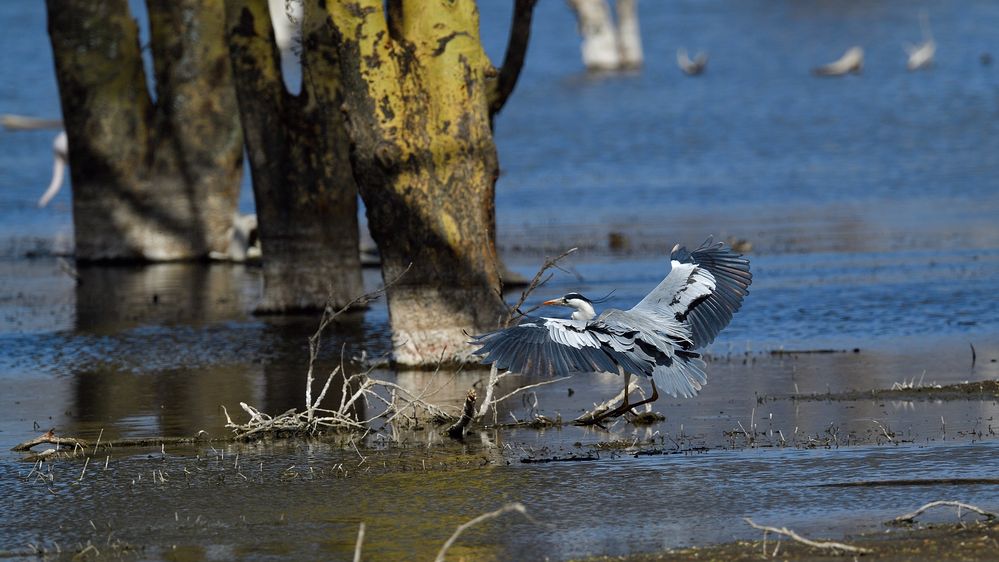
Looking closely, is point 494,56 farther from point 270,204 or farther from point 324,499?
point 324,499

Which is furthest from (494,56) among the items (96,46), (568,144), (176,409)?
(176,409)

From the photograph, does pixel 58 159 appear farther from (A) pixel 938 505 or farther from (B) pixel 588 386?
(A) pixel 938 505

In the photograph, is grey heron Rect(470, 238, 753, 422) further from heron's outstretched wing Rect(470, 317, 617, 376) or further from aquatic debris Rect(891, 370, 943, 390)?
aquatic debris Rect(891, 370, 943, 390)

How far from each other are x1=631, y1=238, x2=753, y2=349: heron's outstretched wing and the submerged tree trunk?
→ 187 feet

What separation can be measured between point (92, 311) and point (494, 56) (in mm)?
47007

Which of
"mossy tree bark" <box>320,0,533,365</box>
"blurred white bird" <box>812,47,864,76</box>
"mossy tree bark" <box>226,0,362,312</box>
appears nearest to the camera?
"mossy tree bark" <box>320,0,533,365</box>

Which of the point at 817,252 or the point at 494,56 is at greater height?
the point at 494,56

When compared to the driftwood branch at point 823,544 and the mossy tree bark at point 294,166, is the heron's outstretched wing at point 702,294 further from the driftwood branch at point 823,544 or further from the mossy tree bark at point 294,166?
the mossy tree bark at point 294,166

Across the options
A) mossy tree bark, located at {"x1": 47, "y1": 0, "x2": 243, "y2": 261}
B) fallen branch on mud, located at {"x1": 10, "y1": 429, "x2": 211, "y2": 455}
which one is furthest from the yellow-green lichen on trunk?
mossy tree bark, located at {"x1": 47, "y1": 0, "x2": 243, "y2": 261}

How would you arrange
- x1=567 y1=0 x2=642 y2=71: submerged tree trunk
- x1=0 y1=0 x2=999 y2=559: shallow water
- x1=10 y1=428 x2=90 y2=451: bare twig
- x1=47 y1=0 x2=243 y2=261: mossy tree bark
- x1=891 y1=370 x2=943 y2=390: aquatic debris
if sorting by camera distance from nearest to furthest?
1. x1=0 y1=0 x2=999 y2=559: shallow water
2. x1=10 y1=428 x2=90 y2=451: bare twig
3. x1=891 y1=370 x2=943 y2=390: aquatic debris
4. x1=47 y1=0 x2=243 y2=261: mossy tree bark
5. x1=567 y1=0 x2=642 y2=71: submerged tree trunk

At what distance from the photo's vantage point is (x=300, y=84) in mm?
12781

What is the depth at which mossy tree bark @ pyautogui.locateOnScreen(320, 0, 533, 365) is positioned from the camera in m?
10.1

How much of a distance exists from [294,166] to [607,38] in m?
55.1

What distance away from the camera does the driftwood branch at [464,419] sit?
807cm
